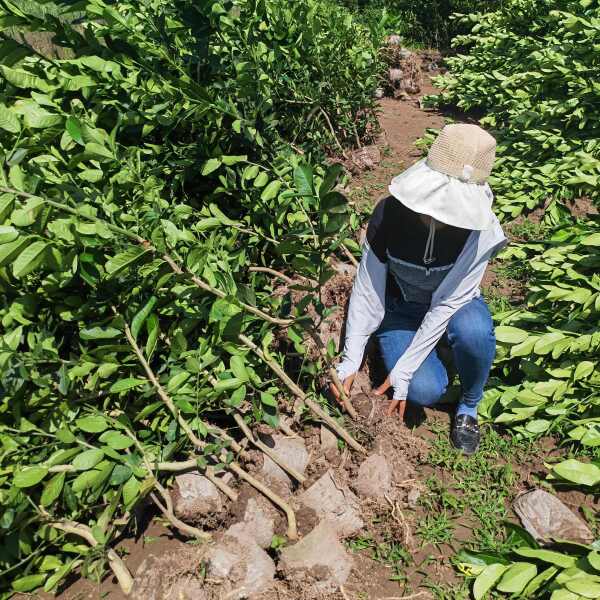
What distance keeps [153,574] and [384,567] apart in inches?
29.5

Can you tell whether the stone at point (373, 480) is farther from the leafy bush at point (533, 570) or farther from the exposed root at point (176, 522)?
the exposed root at point (176, 522)

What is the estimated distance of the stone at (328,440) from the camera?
7.17 feet

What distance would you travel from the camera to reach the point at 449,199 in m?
1.95

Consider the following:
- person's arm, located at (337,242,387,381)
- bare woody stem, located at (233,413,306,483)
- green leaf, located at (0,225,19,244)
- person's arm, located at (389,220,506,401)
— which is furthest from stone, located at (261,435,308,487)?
green leaf, located at (0,225,19,244)

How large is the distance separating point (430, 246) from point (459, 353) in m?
0.47

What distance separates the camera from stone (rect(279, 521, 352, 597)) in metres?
1.78

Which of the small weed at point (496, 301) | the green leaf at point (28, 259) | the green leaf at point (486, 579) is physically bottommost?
the green leaf at point (486, 579)

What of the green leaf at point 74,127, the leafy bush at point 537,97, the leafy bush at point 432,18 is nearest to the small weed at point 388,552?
the green leaf at point 74,127

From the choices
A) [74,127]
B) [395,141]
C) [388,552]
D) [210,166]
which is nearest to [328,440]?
[388,552]

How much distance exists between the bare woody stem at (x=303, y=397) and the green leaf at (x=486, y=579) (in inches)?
21.9

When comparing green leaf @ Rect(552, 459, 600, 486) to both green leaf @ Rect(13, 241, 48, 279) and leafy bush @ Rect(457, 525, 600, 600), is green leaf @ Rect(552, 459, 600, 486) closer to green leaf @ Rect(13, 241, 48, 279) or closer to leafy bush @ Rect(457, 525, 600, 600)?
leafy bush @ Rect(457, 525, 600, 600)

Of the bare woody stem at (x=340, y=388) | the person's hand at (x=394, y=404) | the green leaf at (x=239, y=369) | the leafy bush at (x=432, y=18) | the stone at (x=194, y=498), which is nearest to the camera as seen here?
the green leaf at (x=239, y=369)

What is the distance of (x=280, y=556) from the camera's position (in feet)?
5.98

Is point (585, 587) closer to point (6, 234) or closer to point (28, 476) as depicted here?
point (28, 476)
